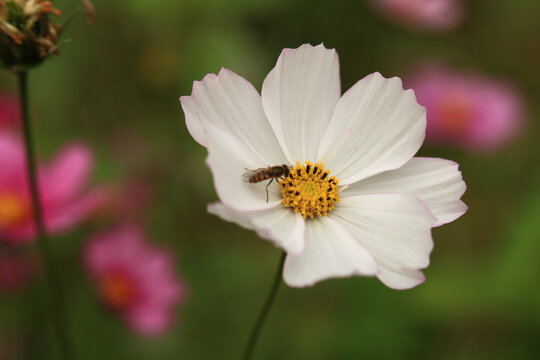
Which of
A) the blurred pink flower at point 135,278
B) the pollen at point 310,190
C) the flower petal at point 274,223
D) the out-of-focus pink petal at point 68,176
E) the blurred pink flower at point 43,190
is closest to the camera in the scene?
the flower petal at point 274,223

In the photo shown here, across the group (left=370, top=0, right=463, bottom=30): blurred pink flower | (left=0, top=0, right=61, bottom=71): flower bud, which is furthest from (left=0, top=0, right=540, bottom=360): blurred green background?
(left=0, top=0, right=61, bottom=71): flower bud

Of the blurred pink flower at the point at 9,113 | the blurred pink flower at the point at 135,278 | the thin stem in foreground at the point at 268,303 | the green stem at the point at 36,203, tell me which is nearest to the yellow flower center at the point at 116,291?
the blurred pink flower at the point at 135,278

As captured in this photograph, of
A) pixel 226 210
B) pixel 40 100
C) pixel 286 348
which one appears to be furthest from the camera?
pixel 40 100

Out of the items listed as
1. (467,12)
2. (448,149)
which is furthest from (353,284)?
(467,12)

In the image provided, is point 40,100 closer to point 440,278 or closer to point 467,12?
point 440,278

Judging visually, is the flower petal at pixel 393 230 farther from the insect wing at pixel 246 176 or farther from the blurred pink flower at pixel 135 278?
the blurred pink flower at pixel 135 278

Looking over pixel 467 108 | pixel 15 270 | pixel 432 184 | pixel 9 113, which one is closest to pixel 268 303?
pixel 432 184

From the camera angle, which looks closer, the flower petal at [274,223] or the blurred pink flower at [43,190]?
the flower petal at [274,223]

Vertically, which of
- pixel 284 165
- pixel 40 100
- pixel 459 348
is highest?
pixel 284 165
